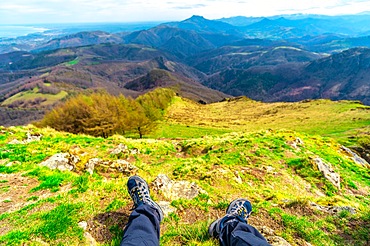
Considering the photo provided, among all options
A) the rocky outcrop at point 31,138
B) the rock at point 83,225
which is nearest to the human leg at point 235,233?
the rock at point 83,225

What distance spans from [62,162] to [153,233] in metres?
8.52

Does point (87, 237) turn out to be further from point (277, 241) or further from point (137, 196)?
point (277, 241)

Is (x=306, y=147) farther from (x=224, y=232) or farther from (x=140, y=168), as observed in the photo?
(x=224, y=232)

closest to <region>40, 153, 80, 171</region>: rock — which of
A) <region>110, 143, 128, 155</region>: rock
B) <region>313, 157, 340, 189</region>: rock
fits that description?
<region>110, 143, 128, 155</region>: rock

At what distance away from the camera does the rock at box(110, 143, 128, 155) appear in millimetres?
14316

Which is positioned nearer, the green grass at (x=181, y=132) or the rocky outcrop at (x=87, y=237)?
the rocky outcrop at (x=87, y=237)

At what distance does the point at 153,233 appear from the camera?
4.87m

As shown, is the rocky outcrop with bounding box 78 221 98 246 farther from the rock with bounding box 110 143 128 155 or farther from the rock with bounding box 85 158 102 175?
the rock with bounding box 110 143 128 155

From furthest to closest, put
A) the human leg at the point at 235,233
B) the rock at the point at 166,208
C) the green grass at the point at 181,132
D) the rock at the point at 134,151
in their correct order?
the green grass at the point at 181,132
the rock at the point at 134,151
the rock at the point at 166,208
the human leg at the point at 235,233

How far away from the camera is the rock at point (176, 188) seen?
8.51 m

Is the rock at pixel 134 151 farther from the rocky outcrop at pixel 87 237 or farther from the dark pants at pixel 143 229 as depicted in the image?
the dark pants at pixel 143 229

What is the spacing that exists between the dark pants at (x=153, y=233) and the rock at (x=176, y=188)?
2805 millimetres

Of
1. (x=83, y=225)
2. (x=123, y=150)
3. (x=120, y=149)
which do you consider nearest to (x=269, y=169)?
(x=123, y=150)

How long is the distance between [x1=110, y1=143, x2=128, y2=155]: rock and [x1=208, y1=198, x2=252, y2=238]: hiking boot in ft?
31.5
